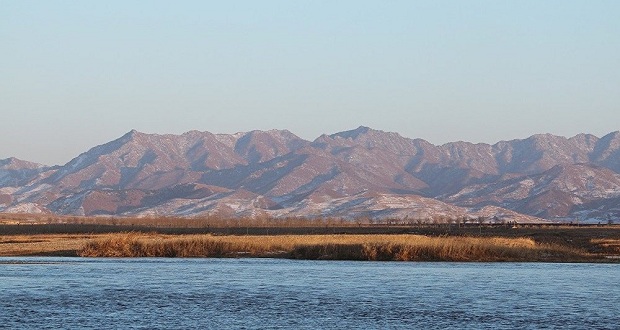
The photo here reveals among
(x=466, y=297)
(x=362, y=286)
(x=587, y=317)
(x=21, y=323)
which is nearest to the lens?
(x=21, y=323)

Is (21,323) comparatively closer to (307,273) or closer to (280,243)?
(307,273)

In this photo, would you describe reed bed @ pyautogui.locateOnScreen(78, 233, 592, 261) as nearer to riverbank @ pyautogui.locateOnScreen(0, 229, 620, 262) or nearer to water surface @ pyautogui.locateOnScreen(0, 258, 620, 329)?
riverbank @ pyautogui.locateOnScreen(0, 229, 620, 262)

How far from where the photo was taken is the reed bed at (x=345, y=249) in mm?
81688

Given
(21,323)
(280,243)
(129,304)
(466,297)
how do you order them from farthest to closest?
(280,243) < (466,297) < (129,304) < (21,323)

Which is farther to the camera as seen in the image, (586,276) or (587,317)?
(586,276)

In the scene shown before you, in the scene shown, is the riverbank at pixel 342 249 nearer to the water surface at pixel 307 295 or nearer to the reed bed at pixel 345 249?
the reed bed at pixel 345 249

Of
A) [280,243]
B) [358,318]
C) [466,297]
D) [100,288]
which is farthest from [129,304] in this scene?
[280,243]

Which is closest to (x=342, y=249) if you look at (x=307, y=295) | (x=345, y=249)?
(x=345, y=249)

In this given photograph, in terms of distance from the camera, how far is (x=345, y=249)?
8319 centimetres

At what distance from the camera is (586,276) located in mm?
66438

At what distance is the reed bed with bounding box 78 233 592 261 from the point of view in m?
81.7

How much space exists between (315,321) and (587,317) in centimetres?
1232

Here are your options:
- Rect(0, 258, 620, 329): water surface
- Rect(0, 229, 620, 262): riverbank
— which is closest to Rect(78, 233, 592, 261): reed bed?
Rect(0, 229, 620, 262): riverbank

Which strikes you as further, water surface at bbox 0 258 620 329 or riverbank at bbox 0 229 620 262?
riverbank at bbox 0 229 620 262
